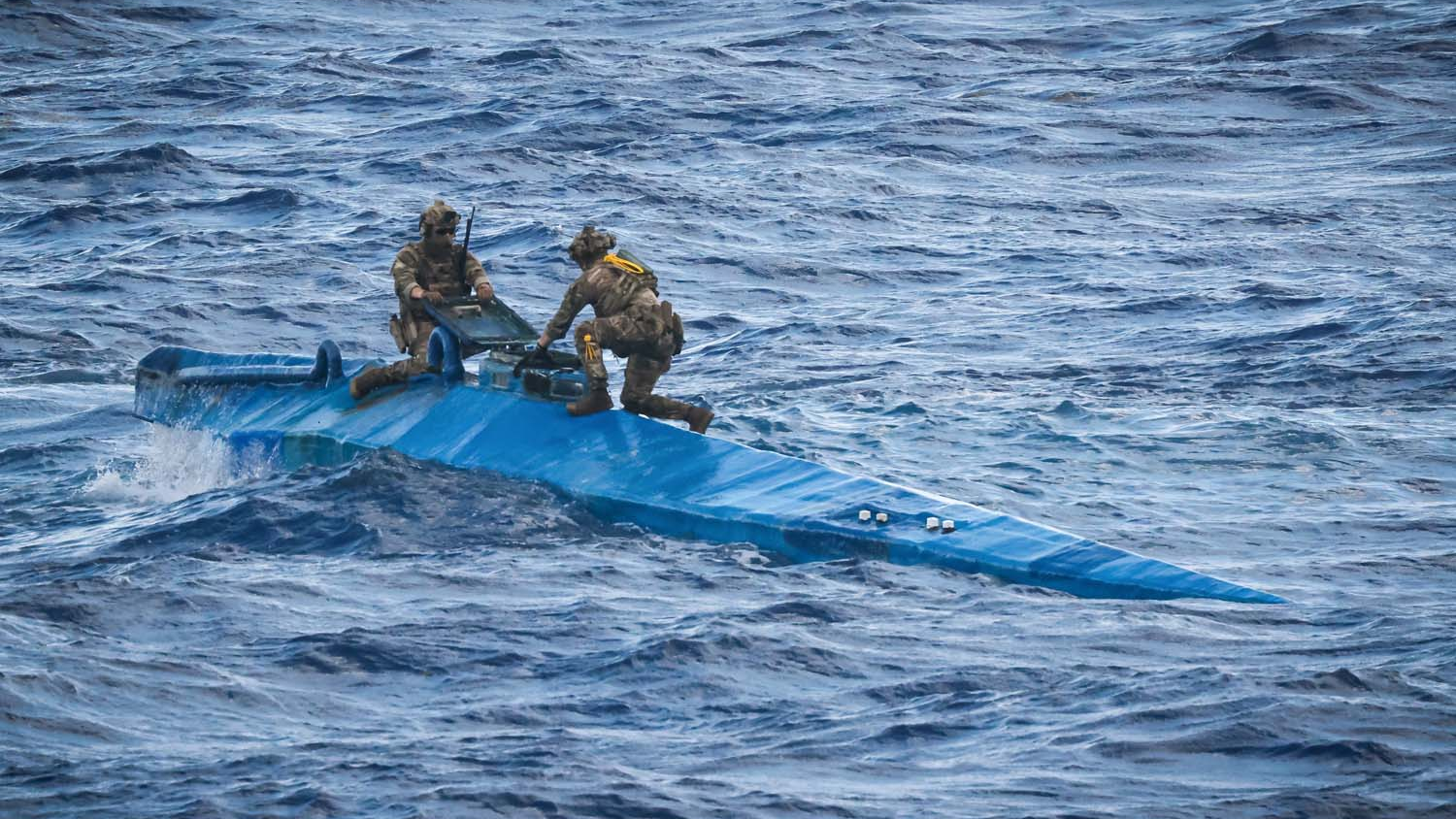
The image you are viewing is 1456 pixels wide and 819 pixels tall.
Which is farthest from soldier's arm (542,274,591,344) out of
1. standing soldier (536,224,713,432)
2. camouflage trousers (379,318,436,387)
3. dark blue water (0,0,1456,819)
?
camouflage trousers (379,318,436,387)

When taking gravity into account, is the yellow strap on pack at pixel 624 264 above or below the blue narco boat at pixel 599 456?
above

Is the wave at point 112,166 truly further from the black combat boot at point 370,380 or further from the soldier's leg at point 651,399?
the soldier's leg at point 651,399

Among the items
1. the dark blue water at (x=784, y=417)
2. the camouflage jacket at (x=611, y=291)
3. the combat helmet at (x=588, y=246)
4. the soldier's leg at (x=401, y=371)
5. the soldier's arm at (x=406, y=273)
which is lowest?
the dark blue water at (x=784, y=417)

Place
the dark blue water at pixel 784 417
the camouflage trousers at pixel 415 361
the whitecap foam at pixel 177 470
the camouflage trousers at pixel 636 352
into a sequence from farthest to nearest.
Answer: the whitecap foam at pixel 177 470 < the camouflage trousers at pixel 415 361 < the camouflage trousers at pixel 636 352 < the dark blue water at pixel 784 417

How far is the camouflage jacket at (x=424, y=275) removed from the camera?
17.2 meters

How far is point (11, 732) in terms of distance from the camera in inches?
420

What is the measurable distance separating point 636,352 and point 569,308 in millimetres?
618

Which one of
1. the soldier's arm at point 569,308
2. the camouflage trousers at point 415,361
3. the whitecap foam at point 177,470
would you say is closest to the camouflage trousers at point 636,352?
the soldier's arm at point 569,308

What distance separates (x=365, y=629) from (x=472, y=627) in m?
0.64

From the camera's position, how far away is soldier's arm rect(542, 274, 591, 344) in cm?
1541

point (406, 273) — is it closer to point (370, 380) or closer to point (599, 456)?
point (370, 380)

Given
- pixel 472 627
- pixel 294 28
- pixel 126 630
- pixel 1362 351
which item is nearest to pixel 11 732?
pixel 126 630

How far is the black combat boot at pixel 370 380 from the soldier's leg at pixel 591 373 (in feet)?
7.76

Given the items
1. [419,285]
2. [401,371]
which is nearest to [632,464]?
[419,285]
